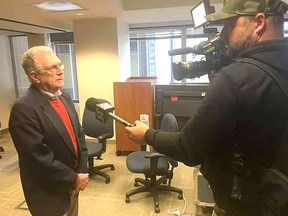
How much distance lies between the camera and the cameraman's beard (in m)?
0.94

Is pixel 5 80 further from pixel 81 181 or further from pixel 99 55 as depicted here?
pixel 81 181

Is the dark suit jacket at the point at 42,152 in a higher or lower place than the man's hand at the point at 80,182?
higher

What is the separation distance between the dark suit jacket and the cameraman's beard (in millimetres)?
1050

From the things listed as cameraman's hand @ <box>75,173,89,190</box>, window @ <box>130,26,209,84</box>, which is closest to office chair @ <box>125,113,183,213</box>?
cameraman's hand @ <box>75,173,89,190</box>

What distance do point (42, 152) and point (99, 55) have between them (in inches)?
123

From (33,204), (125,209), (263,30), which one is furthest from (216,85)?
(125,209)

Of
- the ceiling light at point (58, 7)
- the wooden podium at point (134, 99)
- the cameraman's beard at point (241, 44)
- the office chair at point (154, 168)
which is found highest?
the ceiling light at point (58, 7)

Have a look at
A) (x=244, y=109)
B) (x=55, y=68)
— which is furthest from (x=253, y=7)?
(x=55, y=68)

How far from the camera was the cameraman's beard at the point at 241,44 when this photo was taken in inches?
37.0

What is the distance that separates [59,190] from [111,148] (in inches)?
119

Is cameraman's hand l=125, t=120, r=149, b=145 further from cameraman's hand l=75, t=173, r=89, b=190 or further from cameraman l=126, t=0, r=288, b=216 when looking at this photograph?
cameraman's hand l=75, t=173, r=89, b=190

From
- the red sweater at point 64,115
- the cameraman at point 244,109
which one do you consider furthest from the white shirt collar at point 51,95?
the cameraman at point 244,109

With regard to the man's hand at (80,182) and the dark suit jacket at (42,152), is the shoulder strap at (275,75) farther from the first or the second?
the man's hand at (80,182)

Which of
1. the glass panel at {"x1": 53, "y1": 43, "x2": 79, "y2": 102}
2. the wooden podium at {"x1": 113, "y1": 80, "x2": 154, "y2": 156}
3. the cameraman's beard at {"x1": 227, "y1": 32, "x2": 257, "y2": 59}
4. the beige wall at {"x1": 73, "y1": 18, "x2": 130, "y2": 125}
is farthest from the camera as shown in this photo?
the glass panel at {"x1": 53, "y1": 43, "x2": 79, "y2": 102}
